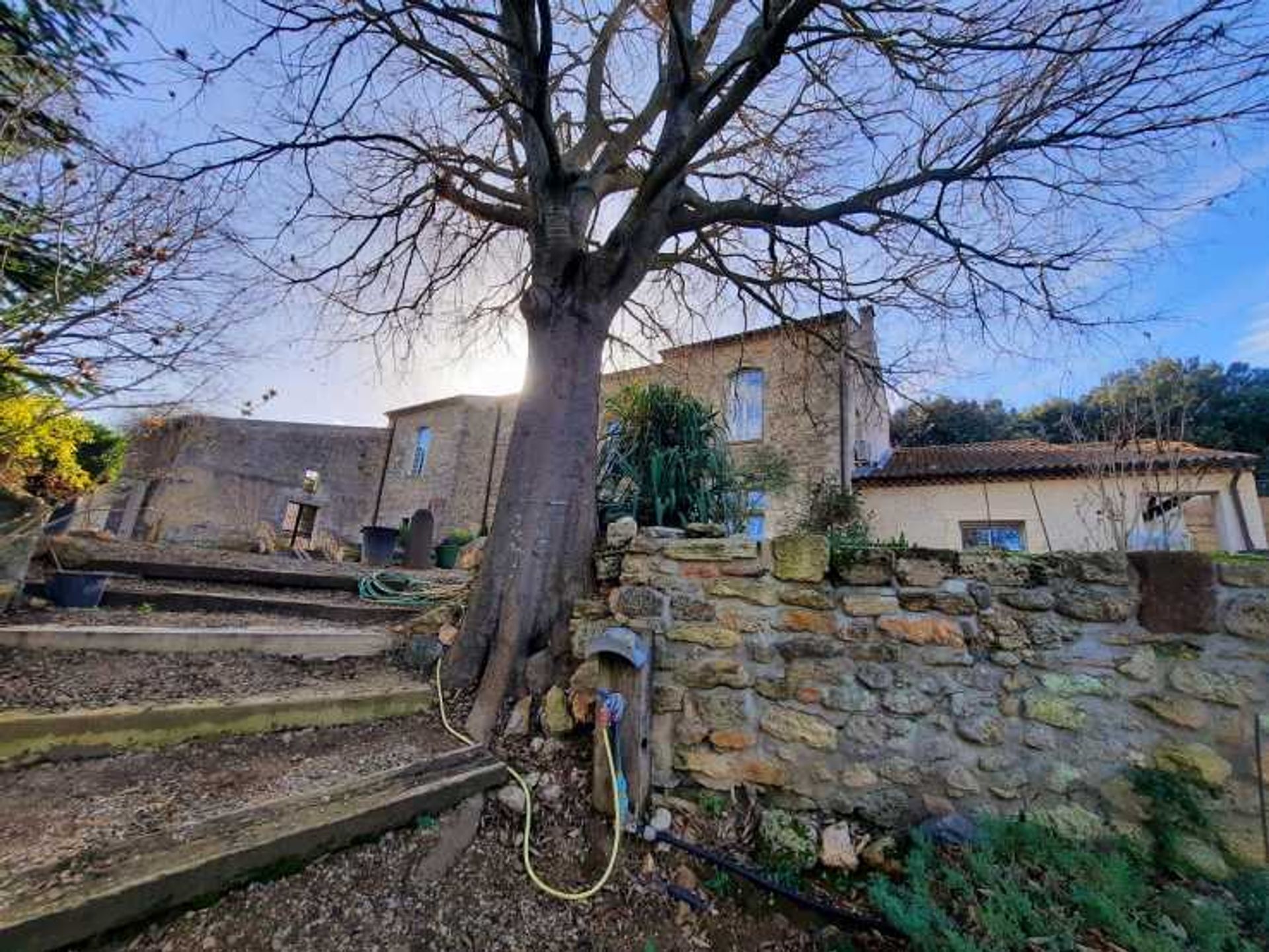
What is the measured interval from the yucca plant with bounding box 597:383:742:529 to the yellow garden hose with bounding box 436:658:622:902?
1510mm

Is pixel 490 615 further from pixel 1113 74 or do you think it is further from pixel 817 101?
pixel 817 101

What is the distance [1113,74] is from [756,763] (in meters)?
4.25

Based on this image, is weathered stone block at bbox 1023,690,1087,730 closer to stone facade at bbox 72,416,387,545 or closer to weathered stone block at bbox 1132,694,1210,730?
weathered stone block at bbox 1132,694,1210,730

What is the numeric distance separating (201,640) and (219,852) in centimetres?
163

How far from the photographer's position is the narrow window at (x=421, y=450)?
16859 millimetres

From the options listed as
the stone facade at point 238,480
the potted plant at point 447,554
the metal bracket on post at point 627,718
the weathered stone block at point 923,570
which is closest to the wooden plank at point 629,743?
the metal bracket on post at point 627,718

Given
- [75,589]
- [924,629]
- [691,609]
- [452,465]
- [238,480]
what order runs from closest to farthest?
[924,629] < [691,609] < [75,589] < [238,480] < [452,465]

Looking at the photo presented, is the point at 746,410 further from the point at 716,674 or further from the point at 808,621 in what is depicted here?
the point at 716,674

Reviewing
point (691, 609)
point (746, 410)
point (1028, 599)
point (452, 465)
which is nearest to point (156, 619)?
point (691, 609)

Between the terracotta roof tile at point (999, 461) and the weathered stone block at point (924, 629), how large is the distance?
5.78m

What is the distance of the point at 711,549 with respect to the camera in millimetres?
2744

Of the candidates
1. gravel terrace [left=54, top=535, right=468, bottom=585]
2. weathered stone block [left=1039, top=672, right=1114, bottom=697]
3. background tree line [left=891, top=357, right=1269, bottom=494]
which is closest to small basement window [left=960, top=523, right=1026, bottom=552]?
background tree line [left=891, top=357, right=1269, bottom=494]

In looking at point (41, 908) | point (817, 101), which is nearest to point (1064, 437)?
point (817, 101)

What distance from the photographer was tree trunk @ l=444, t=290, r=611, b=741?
2877 mm
